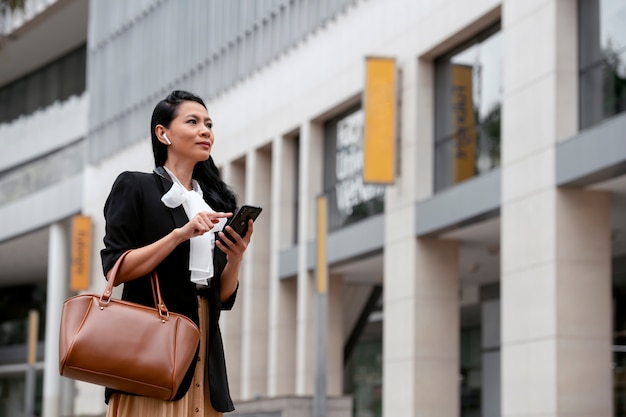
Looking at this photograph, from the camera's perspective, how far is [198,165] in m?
4.08

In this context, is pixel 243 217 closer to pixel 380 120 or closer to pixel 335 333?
pixel 380 120

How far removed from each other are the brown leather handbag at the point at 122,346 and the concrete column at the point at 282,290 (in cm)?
2735

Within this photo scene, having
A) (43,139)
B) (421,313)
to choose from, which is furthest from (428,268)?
(43,139)

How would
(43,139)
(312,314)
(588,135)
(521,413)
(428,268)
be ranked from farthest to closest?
(43,139), (312,314), (428,268), (521,413), (588,135)

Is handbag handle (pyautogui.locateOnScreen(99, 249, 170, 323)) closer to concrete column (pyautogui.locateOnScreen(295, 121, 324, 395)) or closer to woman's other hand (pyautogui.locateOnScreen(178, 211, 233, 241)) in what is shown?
woman's other hand (pyautogui.locateOnScreen(178, 211, 233, 241))

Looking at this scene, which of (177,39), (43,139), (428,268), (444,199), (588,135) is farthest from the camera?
(43,139)

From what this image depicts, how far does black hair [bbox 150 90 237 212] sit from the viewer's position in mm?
3949

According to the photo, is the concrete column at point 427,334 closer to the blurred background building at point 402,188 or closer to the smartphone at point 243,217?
the blurred background building at point 402,188

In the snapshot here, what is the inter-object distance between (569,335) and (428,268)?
5.70m

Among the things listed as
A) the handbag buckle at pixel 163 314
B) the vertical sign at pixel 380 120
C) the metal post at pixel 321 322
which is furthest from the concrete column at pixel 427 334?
the handbag buckle at pixel 163 314

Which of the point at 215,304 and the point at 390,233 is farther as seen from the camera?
the point at 390,233

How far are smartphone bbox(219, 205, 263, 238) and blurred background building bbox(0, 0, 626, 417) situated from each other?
47.3ft

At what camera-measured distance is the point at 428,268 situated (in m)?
24.7

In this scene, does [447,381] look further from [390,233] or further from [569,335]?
[569,335]
